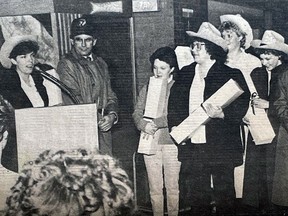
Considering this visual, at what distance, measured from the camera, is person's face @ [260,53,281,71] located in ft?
13.2

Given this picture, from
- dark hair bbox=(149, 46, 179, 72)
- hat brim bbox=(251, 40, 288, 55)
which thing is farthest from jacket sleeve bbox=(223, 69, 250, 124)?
dark hair bbox=(149, 46, 179, 72)

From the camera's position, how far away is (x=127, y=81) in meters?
4.05

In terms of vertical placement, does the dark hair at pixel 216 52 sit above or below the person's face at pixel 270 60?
above

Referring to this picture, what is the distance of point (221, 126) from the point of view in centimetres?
407

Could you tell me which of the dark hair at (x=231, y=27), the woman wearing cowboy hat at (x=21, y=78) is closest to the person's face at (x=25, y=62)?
the woman wearing cowboy hat at (x=21, y=78)

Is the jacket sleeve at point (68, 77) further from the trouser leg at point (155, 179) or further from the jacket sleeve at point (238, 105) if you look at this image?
the jacket sleeve at point (238, 105)

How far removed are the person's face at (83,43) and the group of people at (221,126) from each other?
1.70 feet

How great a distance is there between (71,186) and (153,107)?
0.96 meters

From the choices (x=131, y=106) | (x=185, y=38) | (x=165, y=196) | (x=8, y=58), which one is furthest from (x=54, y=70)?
(x=165, y=196)

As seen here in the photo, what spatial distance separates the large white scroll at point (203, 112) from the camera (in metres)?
4.03

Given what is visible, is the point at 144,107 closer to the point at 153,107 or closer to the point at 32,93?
the point at 153,107

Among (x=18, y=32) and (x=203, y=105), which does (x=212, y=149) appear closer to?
(x=203, y=105)

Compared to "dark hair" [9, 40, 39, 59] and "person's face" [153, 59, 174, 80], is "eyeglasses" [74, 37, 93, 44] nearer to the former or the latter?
"dark hair" [9, 40, 39, 59]

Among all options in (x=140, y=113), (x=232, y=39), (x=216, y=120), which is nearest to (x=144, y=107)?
(x=140, y=113)
